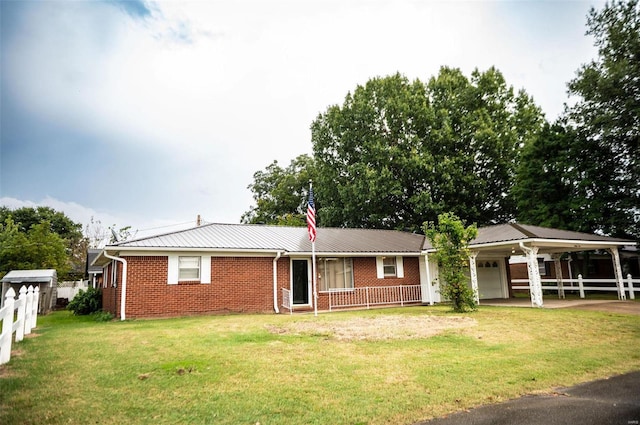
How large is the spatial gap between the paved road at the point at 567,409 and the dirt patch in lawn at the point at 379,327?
4.05 meters

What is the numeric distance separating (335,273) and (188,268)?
6.64 meters

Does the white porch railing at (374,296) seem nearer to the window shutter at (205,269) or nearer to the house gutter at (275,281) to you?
the house gutter at (275,281)

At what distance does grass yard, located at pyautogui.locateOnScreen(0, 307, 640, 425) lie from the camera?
433 cm

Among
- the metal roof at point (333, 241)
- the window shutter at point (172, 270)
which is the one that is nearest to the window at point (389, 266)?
the metal roof at point (333, 241)

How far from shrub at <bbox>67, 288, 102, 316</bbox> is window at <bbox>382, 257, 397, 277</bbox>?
46.3 ft

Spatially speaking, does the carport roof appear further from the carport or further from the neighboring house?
the neighboring house

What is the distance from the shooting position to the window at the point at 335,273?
17406 millimetres

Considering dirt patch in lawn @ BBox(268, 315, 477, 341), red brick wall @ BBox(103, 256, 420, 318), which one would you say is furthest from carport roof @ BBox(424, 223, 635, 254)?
red brick wall @ BBox(103, 256, 420, 318)

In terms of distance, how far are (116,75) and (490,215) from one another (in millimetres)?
28029

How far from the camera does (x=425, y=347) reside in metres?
7.66

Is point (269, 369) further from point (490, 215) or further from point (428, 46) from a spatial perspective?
point (490, 215)

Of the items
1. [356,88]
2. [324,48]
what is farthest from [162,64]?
[356,88]

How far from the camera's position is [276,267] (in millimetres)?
16188

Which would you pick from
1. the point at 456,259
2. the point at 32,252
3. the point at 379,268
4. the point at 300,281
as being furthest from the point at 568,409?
the point at 32,252
